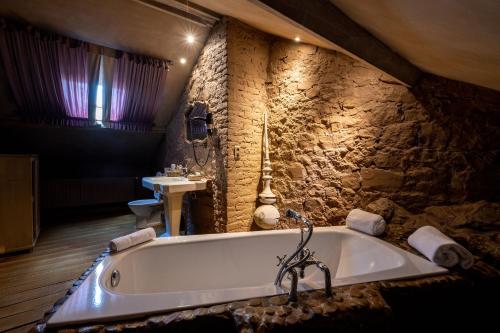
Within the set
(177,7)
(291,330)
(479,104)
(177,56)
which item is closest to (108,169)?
(177,56)

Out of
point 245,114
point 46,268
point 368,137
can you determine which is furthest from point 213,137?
point 46,268

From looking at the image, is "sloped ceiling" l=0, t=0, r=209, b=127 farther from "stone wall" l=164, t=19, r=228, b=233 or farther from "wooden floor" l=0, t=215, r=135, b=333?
"wooden floor" l=0, t=215, r=135, b=333

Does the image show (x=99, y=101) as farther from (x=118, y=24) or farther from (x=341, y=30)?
(x=341, y=30)

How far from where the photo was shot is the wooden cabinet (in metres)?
2.67

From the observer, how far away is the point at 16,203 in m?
2.74

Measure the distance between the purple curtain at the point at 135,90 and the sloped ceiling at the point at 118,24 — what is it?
162 millimetres

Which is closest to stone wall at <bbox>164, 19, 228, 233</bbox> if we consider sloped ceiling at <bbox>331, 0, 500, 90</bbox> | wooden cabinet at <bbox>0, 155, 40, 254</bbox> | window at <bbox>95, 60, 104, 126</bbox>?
window at <bbox>95, 60, 104, 126</bbox>

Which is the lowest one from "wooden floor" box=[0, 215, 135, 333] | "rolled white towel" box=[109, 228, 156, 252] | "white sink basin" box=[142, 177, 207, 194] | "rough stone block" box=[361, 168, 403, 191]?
"wooden floor" box=[0, 215, 135, 333]

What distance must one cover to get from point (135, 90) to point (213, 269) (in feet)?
9.76

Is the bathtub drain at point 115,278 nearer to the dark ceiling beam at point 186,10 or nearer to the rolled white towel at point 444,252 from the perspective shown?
the rolled white towel at point 444,252

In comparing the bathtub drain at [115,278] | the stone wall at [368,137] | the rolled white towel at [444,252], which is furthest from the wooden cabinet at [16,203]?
the rolled white towel at [444,252]

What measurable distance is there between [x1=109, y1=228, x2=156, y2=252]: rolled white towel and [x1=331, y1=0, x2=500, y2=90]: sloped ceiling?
6.58 ft

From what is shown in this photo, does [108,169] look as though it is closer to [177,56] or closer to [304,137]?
[177,56]

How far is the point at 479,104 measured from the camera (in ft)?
5.90
